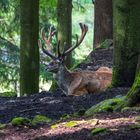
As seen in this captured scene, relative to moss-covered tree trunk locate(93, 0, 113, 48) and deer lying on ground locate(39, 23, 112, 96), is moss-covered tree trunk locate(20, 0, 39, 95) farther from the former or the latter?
moss-covered tree trunk locate(93, 0, 113, 48)

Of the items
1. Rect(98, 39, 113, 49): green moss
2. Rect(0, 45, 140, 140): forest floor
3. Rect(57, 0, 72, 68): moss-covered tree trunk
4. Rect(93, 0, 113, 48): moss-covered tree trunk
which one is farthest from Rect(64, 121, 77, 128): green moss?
Rect(93, 0, 113, 48): moss-covered tree trunk

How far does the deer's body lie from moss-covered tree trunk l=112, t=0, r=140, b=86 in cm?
110

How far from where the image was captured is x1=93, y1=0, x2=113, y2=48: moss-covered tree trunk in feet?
58.0

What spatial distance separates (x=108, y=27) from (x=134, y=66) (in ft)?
24.8

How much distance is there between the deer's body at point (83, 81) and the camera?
38.8ft

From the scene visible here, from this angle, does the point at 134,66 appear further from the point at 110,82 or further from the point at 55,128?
the point at 55,128

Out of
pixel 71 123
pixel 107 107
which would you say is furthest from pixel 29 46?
pixel 71 123

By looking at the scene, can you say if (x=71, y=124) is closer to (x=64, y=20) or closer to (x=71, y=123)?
(x=71, y=123)

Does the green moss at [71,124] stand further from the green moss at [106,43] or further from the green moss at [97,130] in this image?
the green moss at [106,43]

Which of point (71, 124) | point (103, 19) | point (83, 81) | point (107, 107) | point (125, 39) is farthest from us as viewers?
point (103, 19)

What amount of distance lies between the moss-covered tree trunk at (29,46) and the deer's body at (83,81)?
2271 mm

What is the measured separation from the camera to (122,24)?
1034 cm

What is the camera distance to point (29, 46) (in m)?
14.5

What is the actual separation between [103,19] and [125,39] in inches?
296
